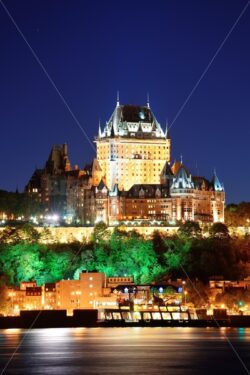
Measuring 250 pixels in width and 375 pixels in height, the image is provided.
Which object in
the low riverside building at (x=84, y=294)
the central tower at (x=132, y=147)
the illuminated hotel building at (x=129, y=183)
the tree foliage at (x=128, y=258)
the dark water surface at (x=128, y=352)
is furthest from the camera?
the central tower at (x=132, y=147)

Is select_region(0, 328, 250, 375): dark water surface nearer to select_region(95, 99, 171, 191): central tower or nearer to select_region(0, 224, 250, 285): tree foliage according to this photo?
select_region(0, 224, 250, 285): tree foliage

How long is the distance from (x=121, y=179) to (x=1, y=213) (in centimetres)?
1497

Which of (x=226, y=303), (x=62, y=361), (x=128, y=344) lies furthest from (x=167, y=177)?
(x=62, y=361)

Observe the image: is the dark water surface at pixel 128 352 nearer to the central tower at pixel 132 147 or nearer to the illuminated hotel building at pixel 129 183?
the illuminated hotel building at pixel 129 183

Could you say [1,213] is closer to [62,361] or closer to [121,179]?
[121,179]

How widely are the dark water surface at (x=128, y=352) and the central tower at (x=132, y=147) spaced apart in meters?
47.1

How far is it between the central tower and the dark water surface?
47.1 metres

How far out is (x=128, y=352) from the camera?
10262cm

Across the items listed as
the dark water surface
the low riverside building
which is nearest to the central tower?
the low riverside building

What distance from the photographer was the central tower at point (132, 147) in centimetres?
17012

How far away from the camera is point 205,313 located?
429 ft

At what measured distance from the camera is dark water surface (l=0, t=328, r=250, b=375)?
305ft

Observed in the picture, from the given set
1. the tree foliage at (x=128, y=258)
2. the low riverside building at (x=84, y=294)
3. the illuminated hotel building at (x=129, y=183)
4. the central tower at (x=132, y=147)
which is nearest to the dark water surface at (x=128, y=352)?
the low riverside building at (x=84, y=294)

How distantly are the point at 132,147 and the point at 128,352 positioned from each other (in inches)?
2809
